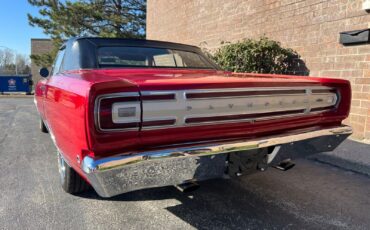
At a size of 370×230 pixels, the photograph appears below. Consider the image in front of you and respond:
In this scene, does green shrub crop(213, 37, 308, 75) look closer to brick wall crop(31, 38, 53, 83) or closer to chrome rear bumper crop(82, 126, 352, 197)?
chrome rear bumper crop(82, 126, 352, 197)

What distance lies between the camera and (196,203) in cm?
330

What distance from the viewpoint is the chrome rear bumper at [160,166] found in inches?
84.1

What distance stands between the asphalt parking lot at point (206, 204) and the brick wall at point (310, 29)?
203 centimetres

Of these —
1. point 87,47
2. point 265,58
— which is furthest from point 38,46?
point 87,47

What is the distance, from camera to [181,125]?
2.41m

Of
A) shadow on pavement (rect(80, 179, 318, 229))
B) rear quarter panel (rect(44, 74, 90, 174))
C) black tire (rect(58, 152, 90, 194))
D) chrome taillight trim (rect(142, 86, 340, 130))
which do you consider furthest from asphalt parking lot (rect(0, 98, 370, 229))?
chrome taillight trim (rect(142, 86, 340, 130))

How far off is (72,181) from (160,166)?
1.32 m

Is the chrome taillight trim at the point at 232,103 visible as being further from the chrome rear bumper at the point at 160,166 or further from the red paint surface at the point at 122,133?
the chrome rear bumper at the point at 160,166

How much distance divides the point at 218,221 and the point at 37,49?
43392 millimetres

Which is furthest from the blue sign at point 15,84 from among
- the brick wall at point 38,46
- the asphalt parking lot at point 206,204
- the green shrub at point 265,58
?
the brick wall at point 38,46

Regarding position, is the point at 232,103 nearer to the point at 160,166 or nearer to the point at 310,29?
the point at 160,166

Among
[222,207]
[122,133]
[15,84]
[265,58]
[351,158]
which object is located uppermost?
[265,58]

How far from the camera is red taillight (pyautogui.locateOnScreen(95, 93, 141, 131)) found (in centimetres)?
216

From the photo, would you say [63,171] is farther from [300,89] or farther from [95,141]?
[300,89]
